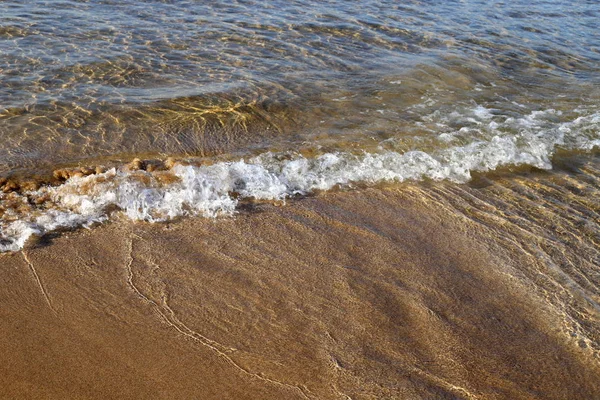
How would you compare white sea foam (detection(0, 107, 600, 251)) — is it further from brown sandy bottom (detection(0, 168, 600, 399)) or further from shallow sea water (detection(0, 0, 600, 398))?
brown sandy bottom (detection(0, 168, 600, 399))

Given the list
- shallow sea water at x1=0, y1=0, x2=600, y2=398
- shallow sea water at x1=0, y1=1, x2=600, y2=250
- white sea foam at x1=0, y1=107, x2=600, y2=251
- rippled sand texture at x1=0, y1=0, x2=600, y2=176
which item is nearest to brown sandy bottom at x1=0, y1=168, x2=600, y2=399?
shallow sea water at x1=0, y1=0, x2=600, y2=398

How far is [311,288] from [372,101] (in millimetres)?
3783

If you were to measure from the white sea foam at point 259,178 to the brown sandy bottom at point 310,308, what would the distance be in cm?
23

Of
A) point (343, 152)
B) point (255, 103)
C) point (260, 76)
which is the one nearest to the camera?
point (343, 152)

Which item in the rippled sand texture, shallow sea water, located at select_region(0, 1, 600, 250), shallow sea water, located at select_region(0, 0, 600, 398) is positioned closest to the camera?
shallow sea water, located at select_region(0, 0, 600, 398)

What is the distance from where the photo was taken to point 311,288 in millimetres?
3652

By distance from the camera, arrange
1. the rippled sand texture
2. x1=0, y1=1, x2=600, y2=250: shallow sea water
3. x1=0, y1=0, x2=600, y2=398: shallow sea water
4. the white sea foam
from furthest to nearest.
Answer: the rippled sand texture, x1=0, y1=1, x2=600, y2=250: shallow sea water, the white sea foam, x1=0, y1=0, x2=600, y2=398: shallow sea water

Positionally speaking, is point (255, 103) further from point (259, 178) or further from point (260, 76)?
point (259, 178)

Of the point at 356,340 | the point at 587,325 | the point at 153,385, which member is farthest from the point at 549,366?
the point at 153,385

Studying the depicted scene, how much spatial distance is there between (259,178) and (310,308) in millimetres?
1707

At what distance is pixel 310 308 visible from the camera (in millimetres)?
3482

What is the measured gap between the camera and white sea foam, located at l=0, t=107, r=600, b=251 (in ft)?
13.8

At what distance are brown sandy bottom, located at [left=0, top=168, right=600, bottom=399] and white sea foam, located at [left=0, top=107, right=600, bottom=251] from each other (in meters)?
0.23

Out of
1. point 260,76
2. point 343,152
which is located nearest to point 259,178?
point 343,152
